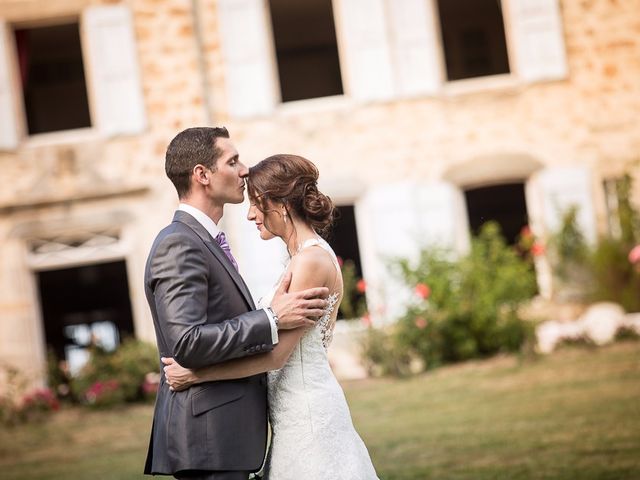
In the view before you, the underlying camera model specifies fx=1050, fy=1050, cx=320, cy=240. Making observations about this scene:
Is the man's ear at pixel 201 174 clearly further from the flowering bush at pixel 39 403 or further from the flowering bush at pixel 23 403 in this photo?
the flowering bush at pixel 39 403

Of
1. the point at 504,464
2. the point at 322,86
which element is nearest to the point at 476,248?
the point at 504,464

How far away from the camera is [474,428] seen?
7879 mm

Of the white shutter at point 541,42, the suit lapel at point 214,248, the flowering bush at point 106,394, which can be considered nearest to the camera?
the suit lapel at point 214,248

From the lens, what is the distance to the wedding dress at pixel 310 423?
11.4 feet

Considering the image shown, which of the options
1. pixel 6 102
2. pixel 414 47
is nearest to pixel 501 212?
pixel 414 47

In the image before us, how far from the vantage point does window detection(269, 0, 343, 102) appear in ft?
51.5

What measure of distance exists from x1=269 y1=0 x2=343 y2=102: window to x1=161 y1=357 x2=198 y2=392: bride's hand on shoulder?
12.5 metres

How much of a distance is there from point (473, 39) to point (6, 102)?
252 inches

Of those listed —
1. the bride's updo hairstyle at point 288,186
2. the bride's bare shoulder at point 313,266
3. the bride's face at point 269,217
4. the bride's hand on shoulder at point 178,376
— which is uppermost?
the bride's updo hairstyle at point 288,186

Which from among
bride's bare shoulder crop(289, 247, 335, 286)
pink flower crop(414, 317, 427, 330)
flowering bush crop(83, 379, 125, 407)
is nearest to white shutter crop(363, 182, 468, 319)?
pink flower crop(414, 317, 427, 330)

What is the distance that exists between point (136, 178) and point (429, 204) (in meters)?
3.55

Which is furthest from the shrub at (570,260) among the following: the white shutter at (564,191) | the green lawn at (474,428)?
the green lawn at (474,428)

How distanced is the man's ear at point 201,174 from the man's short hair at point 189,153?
10 millimetres

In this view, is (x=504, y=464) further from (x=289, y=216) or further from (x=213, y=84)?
(x=213, y=84)
